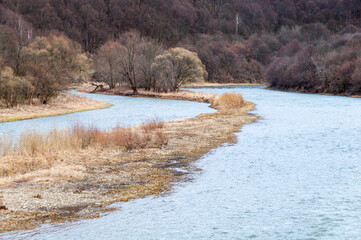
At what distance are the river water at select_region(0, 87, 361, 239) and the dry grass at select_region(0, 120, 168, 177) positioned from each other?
4.61m

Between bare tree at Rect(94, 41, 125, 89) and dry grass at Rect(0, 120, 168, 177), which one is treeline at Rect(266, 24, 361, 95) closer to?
bare tree at Rect(94, 41, 125, 89)

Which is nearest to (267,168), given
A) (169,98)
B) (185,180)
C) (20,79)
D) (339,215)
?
(185,180)

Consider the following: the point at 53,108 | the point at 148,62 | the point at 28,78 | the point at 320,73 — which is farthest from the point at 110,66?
the point at 320,73

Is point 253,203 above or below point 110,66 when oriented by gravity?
below

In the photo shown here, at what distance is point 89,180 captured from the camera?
17.0 metres

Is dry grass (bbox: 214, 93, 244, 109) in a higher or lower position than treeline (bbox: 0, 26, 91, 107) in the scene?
lower

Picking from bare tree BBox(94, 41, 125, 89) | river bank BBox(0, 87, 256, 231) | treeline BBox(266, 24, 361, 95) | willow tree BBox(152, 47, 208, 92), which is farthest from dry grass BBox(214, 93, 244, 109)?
bare tree BBox(94, 41, 125, 89)

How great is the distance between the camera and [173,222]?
12.8 metres

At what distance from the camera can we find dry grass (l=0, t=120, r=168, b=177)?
1876cm

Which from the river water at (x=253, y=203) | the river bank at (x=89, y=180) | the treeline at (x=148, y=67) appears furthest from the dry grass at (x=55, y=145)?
the treeline at (x=148, y=67)

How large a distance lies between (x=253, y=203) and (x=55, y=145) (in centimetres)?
1132

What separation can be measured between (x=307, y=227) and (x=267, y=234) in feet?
4.54

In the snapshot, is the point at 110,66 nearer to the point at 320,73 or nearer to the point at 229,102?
the point at 229,102

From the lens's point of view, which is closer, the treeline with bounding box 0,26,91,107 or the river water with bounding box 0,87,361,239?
the river water with bounding box 0,87,361,239
